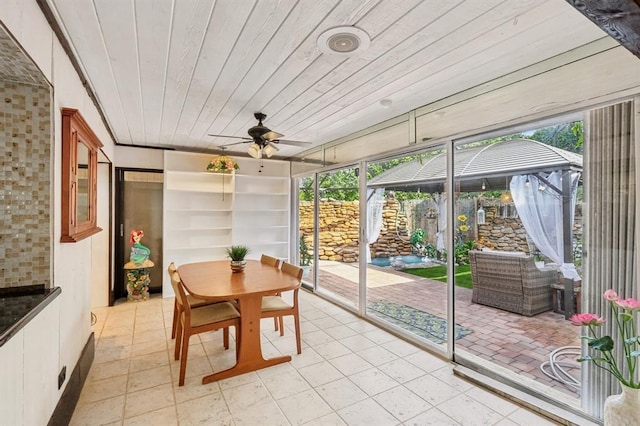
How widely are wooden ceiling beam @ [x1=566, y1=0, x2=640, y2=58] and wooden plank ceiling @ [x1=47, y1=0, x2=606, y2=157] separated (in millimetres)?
650

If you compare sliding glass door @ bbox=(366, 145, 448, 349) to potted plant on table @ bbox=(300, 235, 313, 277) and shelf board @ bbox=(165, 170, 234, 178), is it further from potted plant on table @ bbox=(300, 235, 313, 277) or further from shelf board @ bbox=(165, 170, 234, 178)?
shelf board @ bbox=(165, 170, 234, 178)

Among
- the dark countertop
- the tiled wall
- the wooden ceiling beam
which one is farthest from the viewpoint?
Result: the tiled wall

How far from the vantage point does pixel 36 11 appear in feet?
4.91

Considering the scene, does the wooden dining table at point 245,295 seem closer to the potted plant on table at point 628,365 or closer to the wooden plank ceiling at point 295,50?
the wooden plank ceiling at point 295,50

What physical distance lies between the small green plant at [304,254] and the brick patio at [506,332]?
1.76 meters

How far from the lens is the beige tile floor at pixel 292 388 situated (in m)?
2.00

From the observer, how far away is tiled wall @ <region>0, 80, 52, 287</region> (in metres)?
1.59

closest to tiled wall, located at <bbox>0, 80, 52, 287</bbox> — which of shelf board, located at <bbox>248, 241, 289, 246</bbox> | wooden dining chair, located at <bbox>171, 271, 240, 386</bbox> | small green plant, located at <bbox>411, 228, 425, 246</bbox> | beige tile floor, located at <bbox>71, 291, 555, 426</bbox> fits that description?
wooden dining chair, located at <bbox>171, 271, 240, 386</bbox>

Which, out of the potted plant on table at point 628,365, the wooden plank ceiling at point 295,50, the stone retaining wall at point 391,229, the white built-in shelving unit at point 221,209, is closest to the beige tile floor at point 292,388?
the potted plant on table at point 628,365

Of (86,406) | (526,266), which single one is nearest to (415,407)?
(526,266)

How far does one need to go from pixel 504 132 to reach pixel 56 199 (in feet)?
10.6

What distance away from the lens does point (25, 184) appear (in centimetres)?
164

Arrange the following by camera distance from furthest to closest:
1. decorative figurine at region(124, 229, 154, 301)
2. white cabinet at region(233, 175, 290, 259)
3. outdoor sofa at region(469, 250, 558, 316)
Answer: white cabinet at region(233, 175, 290, 259) → decorative figurine at region(124, 229, 154, 301) → outdoor sofa at region(469, 250, 558, 316)

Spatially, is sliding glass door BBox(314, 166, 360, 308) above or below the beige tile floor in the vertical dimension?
above
